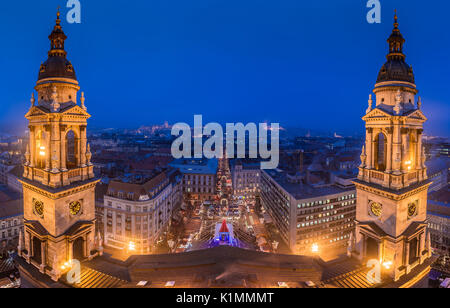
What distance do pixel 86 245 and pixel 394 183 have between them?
19.7 m

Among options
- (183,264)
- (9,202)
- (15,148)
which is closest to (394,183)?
(183,264)

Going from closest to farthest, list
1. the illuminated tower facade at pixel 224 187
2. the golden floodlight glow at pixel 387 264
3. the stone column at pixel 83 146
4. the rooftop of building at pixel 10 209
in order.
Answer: the golden floodlight glow at pixel 387 264
the stone column at pixel 83 146
the rooftop of building at pixel 10 209
the illuminated tower facade at pixel 224 187

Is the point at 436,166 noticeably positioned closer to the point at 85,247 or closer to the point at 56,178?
the point at 85,247

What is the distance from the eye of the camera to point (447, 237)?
42.2 meters

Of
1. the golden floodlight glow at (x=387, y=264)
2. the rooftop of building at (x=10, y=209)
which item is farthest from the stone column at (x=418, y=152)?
the rooftop of building at (x=10, y=209)

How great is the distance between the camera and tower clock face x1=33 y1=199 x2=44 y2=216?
50.0 ft

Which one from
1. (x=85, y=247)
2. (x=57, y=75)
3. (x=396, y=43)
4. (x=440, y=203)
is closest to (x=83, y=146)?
(x=57, y=75)

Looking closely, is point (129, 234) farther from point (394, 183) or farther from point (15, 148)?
point (15, 148)

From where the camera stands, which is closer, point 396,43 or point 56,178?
point 56,178

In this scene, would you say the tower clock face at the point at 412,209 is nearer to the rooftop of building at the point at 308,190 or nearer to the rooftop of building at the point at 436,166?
the rooftop of building at the point at 308,190

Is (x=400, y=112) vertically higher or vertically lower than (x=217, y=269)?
higher

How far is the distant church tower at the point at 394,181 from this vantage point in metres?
14.8

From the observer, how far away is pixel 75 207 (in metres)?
15.7

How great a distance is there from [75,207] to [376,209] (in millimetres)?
19396
